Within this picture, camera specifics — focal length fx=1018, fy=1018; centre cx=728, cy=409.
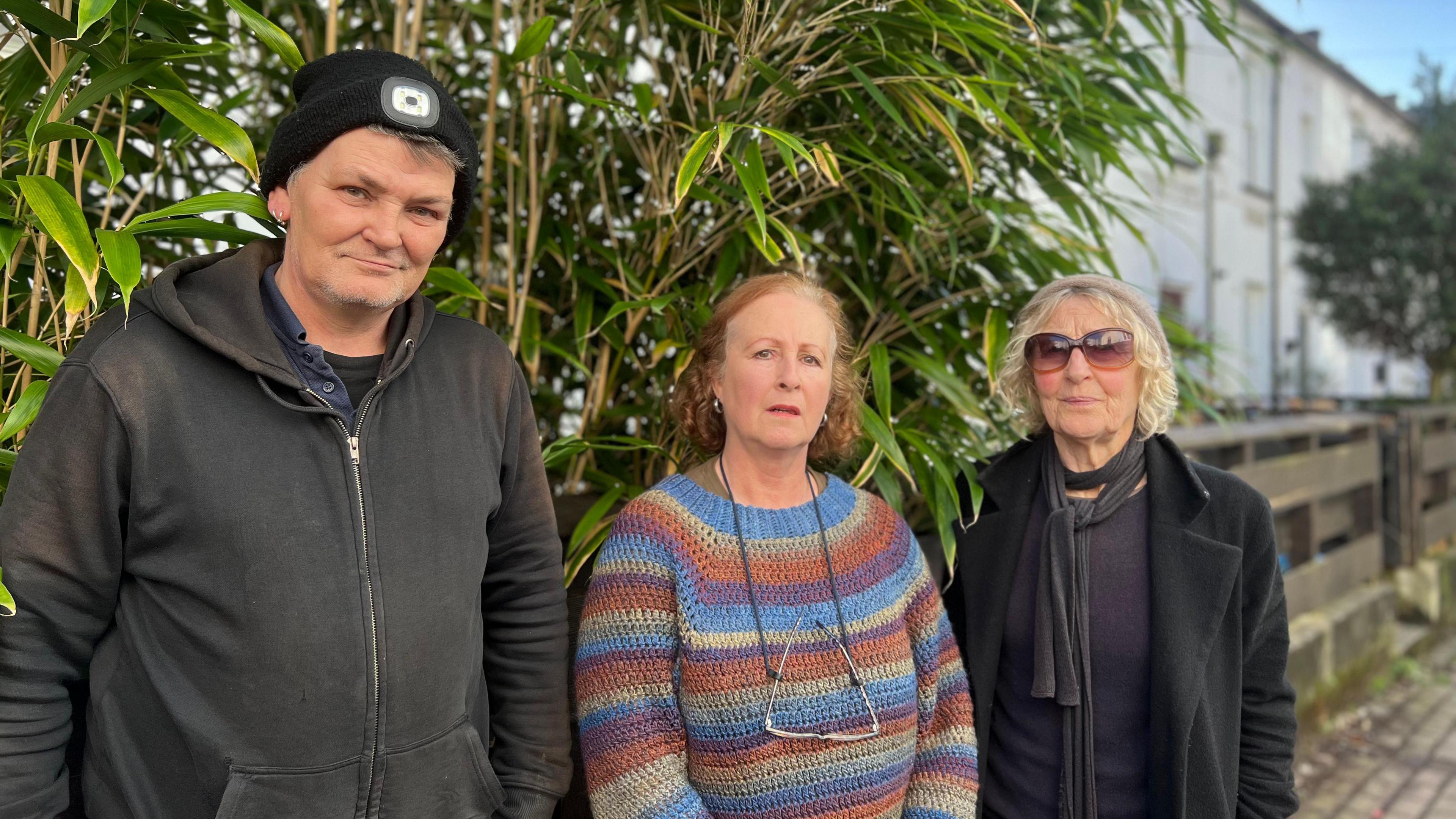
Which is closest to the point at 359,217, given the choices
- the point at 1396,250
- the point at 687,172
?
the point at 687,172

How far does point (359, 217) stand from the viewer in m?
1.36

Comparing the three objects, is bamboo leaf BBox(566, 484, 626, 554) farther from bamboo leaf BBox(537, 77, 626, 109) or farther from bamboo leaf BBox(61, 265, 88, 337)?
bamboo leaf BBox(61, 265, 88, 337)

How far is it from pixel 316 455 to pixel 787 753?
2.66 ft

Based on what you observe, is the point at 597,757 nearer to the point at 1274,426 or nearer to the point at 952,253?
the point at 952,253

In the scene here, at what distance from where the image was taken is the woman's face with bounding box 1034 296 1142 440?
1788mm

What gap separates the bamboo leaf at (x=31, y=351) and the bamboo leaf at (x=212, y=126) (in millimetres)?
372

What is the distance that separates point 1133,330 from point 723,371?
73 centimetres

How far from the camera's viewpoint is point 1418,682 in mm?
5543

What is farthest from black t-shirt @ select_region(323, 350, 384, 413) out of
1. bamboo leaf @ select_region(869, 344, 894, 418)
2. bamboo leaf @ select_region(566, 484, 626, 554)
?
bamboo leaf @ select_region(869, 344, 894, 418)

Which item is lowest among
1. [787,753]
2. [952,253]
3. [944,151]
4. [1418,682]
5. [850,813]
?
[1418,682]

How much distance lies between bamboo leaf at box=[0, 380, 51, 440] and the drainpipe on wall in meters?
14.8

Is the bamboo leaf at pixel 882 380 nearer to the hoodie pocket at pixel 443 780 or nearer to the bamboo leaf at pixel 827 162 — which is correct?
the bamboo leaf at pixel 827 162

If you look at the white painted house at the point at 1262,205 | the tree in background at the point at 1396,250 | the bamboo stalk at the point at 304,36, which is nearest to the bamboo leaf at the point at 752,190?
the bamboo stalk at the point at 304,36

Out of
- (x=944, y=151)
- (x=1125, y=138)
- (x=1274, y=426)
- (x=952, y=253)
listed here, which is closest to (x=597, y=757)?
(x=952, y=253)
